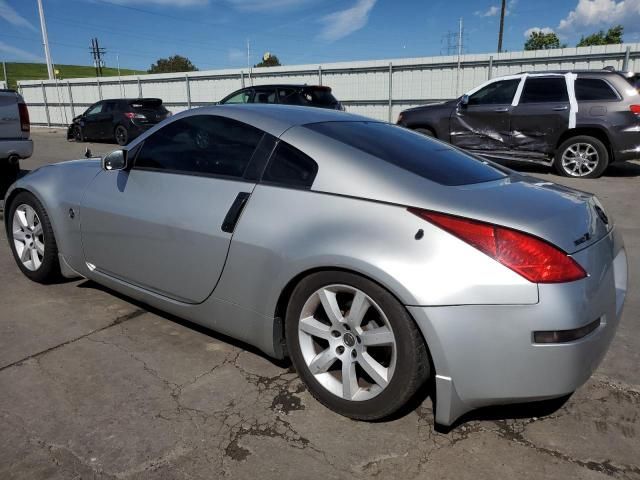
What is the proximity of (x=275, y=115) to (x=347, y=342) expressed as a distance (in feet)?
4.29

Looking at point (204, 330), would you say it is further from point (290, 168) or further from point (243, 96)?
point (243, 96)

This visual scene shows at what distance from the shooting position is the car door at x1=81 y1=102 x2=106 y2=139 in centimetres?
1662

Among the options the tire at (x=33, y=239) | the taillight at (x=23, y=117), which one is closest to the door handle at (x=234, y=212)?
the tire at (x=33, y=239)

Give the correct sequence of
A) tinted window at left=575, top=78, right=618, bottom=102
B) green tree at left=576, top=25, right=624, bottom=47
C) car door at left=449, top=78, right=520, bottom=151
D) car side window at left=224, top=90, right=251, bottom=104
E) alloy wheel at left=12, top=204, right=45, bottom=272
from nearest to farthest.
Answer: alloy wheel at left=12, top=204, right=45, bottom=272 < tinted window at left=575, top=78, right=618, bottom=102 < car door at left=449, top=78, right=520, bottom=151 < car side window at left=224, top=90, right=251, bottom=104 < green tree at left=576, top=25, right=624, bottom=47

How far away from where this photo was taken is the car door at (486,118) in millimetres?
9547

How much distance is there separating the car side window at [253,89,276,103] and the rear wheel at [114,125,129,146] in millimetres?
5260

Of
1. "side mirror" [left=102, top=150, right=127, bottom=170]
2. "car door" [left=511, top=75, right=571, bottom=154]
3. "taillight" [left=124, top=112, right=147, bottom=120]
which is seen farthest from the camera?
"taillight" [left=124, top=112, right=147, bottom=120]

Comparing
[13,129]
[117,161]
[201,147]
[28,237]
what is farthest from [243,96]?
[201,147]

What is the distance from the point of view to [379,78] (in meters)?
17.6

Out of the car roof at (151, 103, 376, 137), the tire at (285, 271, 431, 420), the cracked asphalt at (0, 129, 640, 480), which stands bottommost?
the cracked asphalt at (0, 129, 640, 480)

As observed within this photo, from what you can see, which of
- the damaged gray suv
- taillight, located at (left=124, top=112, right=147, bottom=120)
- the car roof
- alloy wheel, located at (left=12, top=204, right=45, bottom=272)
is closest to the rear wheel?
taillight, located at (left=124, top=112, right=147, bottom=120)

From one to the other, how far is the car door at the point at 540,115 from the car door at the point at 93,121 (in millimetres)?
12893

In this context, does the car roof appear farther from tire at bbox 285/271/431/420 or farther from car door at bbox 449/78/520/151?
car door at bbox 449/78/520/151

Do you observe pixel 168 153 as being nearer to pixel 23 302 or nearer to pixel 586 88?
pixel 23 302
